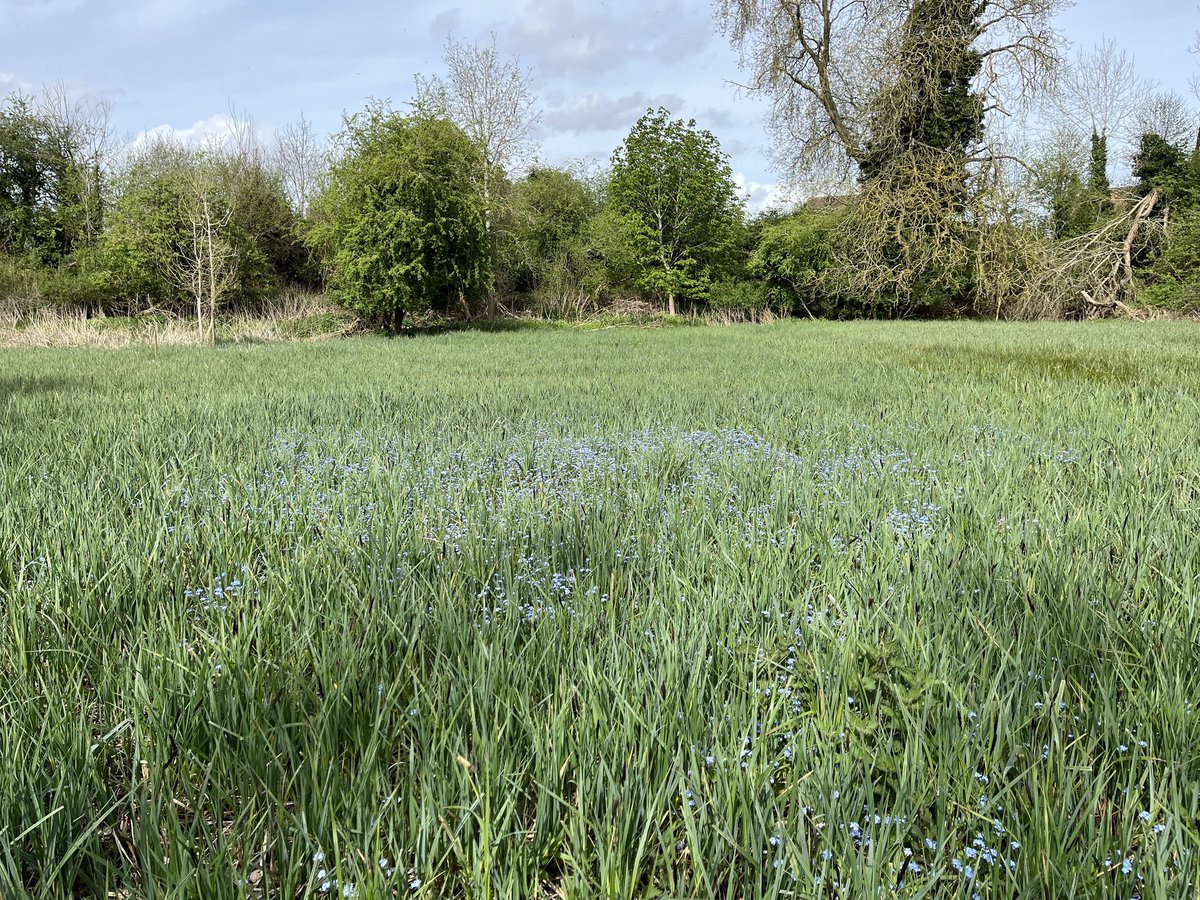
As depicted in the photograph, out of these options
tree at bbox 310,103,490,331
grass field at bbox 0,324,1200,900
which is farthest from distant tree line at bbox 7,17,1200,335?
grass field at bbox 0,324,1200,900

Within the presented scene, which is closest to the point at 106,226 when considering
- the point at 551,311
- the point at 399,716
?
the point at 551,311

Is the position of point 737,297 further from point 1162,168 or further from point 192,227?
point 192,227

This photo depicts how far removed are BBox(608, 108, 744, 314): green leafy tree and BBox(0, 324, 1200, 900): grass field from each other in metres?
21.7

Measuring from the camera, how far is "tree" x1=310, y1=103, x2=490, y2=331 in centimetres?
1636

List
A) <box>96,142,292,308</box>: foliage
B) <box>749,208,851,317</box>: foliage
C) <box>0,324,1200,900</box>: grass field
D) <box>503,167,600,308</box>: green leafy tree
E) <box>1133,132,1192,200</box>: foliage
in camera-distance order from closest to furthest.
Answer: <box>0,324,1200,900</box>: grass field → <box>96,142,292,308</box>: foliage → <box>1133,132,1192,200</box>: foliage → <box>749,208,851,317</box>: foliage → <box>503,167,600,308</box>: green leafy tree

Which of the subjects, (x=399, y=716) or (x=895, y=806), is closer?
(x=895, y=806)

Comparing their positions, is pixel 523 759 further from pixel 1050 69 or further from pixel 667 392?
pixel 1050 69

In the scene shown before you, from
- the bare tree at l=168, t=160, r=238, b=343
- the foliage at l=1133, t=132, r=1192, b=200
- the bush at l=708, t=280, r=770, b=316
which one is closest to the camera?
the bare tree at l=168, t=160, r=238, b=343

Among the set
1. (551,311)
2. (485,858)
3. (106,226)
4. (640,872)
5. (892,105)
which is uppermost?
(892,105)

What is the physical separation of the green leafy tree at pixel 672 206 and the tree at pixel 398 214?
26.0 ft

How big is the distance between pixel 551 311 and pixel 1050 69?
677 inches

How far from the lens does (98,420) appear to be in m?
4.58

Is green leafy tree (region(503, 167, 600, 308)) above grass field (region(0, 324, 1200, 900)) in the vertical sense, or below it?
above

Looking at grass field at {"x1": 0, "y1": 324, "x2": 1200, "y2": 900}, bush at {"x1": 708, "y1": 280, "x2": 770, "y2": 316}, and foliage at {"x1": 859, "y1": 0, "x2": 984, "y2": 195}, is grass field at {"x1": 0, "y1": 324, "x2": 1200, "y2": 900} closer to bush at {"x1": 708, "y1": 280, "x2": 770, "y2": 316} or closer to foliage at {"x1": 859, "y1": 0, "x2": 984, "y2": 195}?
foliage at {"x1": 859, "y1": 0, "x2": 984, "y2": 195}
